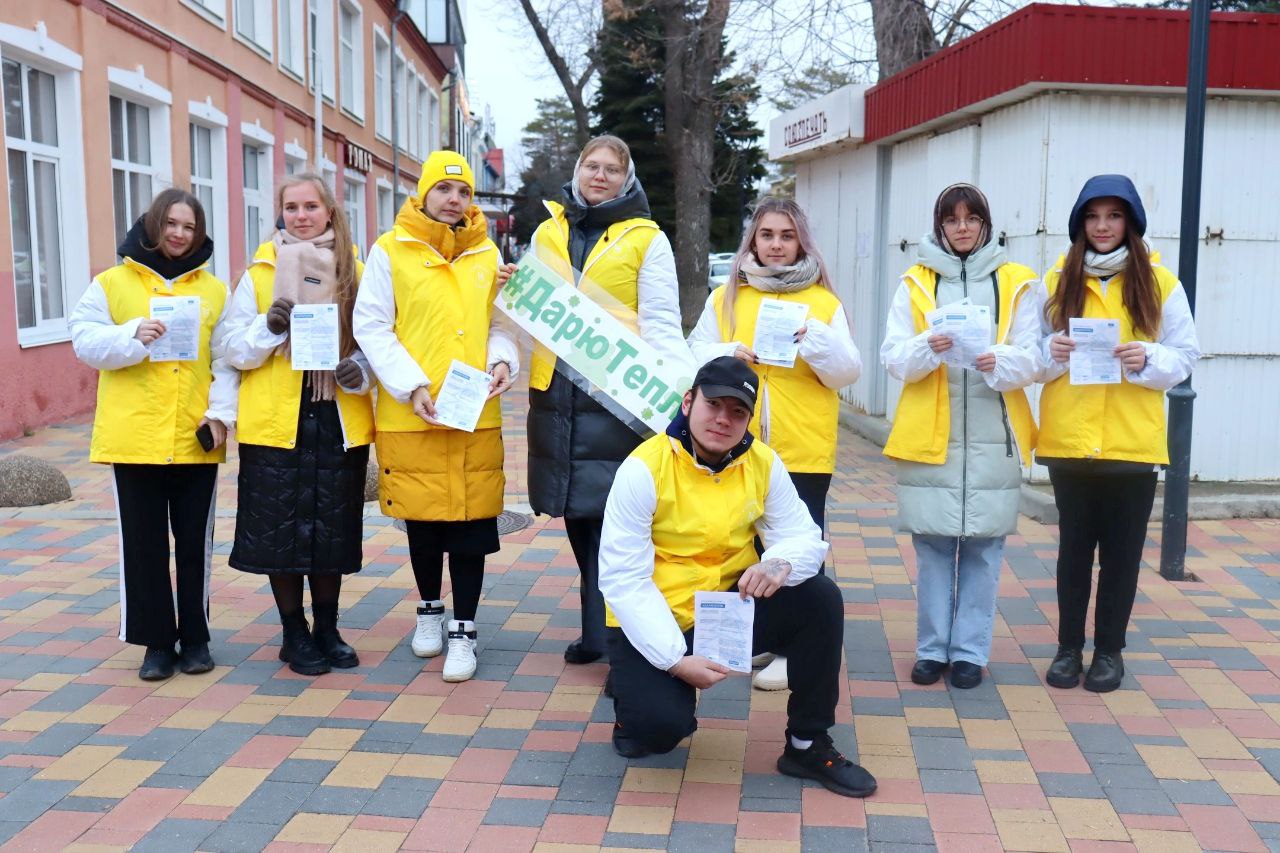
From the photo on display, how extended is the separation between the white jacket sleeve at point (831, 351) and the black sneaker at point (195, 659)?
8.73 feet

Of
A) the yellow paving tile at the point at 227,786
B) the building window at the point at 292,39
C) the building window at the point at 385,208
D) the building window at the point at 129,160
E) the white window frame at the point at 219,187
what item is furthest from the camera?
the building window at the point at 385,208

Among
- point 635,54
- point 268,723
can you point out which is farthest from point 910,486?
point 635,54

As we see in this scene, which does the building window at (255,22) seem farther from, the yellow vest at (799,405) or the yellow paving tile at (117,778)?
the yellow paving tile at (117,778)

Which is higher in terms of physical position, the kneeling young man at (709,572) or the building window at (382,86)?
the building window at (382,86)

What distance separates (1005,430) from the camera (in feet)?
14.9

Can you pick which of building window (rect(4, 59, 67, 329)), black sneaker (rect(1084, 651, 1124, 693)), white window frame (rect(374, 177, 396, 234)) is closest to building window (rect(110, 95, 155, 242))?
building window (rect(4, 59, 67, 329))

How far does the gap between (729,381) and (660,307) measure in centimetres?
106

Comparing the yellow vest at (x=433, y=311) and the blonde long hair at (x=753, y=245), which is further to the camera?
the blonde long hair at (x=753, y=245)

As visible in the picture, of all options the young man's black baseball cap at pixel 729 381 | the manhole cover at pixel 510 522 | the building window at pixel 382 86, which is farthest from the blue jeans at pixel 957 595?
the building window at pixel 382 86

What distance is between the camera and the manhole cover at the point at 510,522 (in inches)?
287

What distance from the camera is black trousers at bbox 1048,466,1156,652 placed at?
4.61 meters

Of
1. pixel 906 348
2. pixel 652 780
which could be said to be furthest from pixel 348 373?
pixel 906 348

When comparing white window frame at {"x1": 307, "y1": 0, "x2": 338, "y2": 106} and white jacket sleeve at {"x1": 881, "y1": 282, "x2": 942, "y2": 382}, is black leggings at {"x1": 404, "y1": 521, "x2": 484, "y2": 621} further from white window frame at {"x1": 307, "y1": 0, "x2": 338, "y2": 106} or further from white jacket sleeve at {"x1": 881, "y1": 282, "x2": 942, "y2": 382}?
white window frame at {"x1": 307, "y1": 0, "x2": 338, "y2": 106}

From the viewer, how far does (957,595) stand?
4730mm
